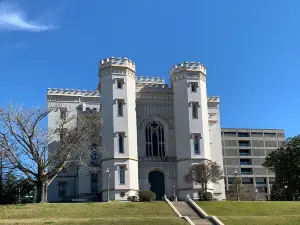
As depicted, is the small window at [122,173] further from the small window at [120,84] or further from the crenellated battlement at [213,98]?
the crenellated battlement at [213,98]

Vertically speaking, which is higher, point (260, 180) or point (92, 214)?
point (260, 180)

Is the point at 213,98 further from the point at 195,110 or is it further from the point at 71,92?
the point at 71,92

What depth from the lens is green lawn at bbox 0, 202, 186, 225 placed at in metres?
30.7

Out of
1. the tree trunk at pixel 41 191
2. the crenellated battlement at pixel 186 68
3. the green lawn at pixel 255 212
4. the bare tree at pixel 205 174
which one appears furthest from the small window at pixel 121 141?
the green lawn at pixel 255 212

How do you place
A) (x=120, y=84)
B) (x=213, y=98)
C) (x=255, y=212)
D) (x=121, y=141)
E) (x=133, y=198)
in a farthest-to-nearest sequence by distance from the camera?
1. (x=213, y=98)
2. (x=120, y=84)
3. (x=121, y=141)
4. (x=133, y=198)
5. (x=255, y=212)

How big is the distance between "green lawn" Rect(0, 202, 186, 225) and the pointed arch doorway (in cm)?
1254

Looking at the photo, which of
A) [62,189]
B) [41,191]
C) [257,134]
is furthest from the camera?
[257,134]

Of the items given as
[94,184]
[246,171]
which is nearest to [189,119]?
[94,184]

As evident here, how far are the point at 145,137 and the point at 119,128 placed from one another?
458 centimetres

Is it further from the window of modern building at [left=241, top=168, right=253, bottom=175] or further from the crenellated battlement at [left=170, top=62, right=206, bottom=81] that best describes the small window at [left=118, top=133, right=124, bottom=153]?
the window of modern building at [left=241, top=168, right=253, bottom=175]

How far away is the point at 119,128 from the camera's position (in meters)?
50.8

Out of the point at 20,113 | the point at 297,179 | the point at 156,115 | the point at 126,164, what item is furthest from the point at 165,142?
the point at 20,113

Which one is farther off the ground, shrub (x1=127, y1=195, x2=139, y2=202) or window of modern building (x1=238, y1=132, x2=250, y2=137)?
window of modern building (x1=238, y1=132, x2=250, y2=137)

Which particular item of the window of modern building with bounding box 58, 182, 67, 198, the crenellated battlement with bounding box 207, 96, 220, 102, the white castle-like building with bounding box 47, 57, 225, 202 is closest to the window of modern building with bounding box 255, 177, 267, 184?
the crenellated battlement with bounding box 207, 96, 220, 102
